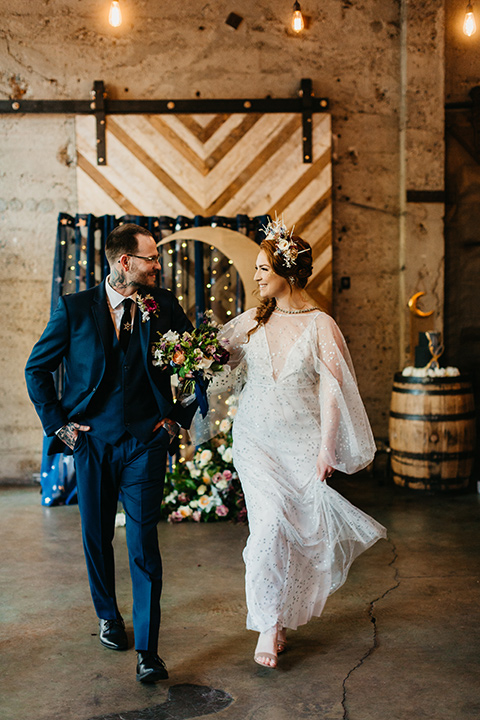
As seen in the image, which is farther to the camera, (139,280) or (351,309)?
(351,309)

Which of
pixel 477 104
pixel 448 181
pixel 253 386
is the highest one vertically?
pixel 477 104

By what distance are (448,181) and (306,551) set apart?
4646 mm

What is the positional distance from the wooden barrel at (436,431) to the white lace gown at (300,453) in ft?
8.58

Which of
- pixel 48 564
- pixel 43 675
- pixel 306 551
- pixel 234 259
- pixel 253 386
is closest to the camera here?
pixel 43 675

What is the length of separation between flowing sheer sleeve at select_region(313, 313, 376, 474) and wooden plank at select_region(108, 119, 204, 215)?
11.4 feet

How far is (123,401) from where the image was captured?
110 inches

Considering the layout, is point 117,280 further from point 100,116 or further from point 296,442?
point 100,116

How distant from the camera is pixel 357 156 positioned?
6281 mm

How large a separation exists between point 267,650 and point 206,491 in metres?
2.49

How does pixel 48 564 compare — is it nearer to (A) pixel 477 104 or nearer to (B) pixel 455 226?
(B) pixel 455 226

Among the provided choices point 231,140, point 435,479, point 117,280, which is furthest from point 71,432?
point 231,140

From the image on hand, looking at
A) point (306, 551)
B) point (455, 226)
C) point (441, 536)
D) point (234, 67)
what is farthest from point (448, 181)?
point (306, 551)

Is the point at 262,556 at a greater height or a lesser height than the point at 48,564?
greater

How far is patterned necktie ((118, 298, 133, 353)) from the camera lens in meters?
2.86
